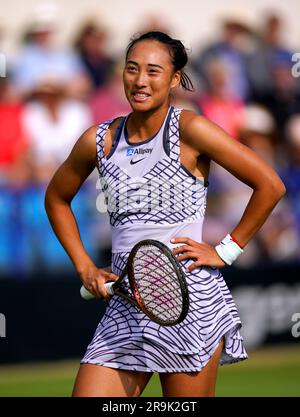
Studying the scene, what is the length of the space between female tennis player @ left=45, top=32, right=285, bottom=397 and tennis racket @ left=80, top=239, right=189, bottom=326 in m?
0.12

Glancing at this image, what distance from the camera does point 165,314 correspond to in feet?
15.4

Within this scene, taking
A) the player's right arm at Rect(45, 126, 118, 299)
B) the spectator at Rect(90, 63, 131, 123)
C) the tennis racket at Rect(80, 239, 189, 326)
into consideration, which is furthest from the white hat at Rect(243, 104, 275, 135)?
the tennis racket at Rect(80, 239, 189, 326)

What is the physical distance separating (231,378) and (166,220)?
18.9 feet

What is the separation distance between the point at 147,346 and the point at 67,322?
5727 mm

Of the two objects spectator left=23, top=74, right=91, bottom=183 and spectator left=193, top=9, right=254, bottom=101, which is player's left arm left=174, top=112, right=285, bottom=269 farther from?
spectator left=193, top=9, right=254, bottom=101

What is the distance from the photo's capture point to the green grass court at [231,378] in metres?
9.30

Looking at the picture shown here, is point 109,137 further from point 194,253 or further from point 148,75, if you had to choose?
point 194,253

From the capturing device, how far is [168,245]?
4.84 meters

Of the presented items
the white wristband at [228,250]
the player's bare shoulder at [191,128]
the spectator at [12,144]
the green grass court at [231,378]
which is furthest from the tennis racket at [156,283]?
the spectator at [12,144]

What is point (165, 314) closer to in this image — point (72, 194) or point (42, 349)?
point (72, 194)

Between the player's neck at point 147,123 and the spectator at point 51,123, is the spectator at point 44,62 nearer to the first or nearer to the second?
the spectator at point 51,123

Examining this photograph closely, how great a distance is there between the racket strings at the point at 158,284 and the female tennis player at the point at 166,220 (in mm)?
118

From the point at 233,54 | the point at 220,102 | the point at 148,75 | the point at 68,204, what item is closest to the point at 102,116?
the point at 220,102
